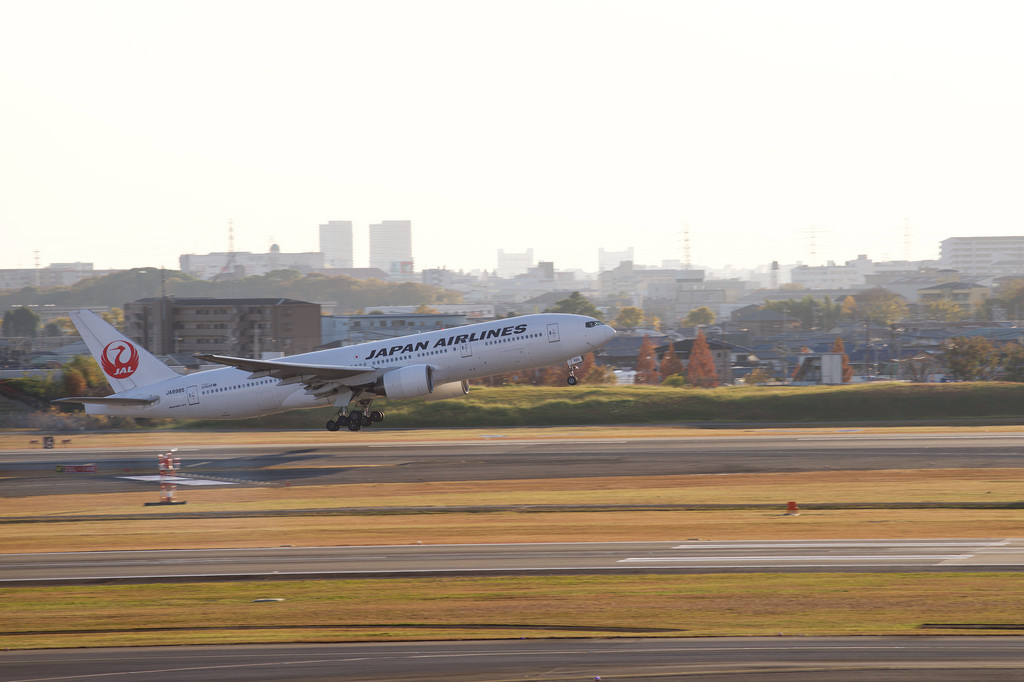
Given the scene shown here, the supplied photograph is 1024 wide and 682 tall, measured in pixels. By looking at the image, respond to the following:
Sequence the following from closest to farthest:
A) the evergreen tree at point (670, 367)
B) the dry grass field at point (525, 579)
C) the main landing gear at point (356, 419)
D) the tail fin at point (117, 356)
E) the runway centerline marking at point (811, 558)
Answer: the dry grass field at point (525, 579) < the runway centerline marking at point (811, 558) < the main landing gear at point (356, 419) < the tail fin at point (117, 356) < the evergreen tree at point (670, 367)

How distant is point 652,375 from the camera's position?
102 m

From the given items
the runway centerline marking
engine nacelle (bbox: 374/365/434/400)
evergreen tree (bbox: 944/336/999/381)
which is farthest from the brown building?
the runway centerline marking

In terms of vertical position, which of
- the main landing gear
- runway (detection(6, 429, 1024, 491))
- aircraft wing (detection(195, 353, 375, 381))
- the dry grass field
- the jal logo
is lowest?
the dry grass field

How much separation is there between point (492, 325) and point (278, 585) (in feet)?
94.0

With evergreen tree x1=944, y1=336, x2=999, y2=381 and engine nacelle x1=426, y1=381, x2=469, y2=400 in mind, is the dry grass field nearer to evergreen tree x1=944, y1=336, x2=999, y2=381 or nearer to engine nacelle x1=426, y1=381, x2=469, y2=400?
engine nacelle x1=426, y1=381, x2=469, y2=400

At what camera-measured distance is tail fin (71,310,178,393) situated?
5350cm

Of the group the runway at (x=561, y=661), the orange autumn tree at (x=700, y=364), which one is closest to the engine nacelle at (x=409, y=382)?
the runway at (x=561, y=661)

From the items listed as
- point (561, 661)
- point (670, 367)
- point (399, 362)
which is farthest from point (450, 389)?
point (670, 367)

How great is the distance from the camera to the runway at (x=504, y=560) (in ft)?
81.0

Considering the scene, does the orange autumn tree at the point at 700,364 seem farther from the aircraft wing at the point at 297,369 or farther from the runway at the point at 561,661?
the runway at the point at 561,661

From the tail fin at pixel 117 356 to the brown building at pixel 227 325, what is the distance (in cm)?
6848

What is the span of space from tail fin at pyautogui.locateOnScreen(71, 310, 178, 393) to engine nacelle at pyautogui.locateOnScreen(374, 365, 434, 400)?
14.0m

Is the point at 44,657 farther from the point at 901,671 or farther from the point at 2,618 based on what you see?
the point at 901,671

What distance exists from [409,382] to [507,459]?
636 centimetres
